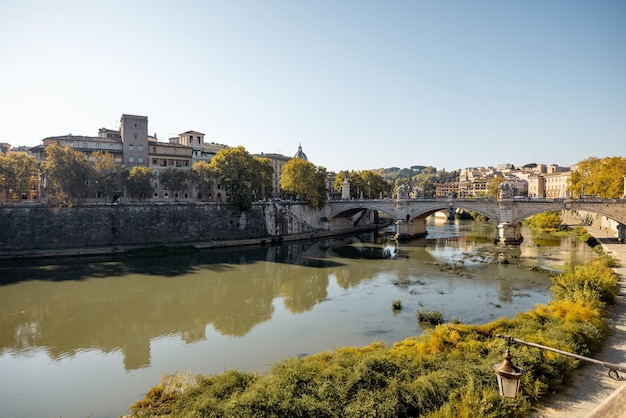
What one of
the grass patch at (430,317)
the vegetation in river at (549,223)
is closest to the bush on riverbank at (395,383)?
the grass patch at (430,317)

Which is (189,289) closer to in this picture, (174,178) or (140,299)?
(140,299)

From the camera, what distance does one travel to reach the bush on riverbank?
8.76 metres

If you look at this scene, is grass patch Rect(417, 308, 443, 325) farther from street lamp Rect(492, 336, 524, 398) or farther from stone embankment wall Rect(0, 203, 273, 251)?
stone embankment wall Rect(0, 203, 273, 251)

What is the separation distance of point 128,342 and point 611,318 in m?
18.5

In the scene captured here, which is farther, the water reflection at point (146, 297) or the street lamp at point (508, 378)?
the water reflection at point (146, 297)

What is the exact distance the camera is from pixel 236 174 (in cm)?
4312

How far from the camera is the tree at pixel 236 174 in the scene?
43.1 meters

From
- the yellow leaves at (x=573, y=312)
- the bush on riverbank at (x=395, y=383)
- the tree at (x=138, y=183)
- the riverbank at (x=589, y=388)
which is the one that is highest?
the tree at (x=138, y=183)

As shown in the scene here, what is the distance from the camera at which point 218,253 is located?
38281 millimetres

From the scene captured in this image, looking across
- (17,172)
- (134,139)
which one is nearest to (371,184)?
(134,139)

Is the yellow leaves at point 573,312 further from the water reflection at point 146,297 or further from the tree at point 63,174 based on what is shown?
the tree at point 63,174

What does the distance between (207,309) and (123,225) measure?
21936 millimetres

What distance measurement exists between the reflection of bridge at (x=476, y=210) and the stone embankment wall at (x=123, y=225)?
967cm

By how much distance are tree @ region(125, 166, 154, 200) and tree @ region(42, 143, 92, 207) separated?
560 cm
